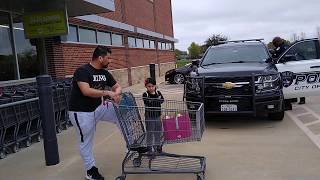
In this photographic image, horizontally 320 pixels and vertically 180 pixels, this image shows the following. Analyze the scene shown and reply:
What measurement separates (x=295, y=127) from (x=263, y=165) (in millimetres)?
3140

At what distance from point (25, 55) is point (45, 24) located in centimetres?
195

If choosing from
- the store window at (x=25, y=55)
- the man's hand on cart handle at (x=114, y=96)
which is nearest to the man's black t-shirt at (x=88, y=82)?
the man's hand on cart handle at (x=114, y=96)

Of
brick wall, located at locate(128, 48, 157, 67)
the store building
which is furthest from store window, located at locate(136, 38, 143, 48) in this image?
brick wall, located at locate(128, 48, 157, 67)

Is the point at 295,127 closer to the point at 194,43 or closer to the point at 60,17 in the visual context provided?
the point at 60,17

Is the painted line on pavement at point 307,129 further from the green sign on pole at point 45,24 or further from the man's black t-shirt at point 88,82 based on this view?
the green sign on pole at point 45,24

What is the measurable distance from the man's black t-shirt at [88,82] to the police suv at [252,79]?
375cm

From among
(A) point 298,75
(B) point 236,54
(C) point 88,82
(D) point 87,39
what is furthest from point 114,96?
(D) point 87,39

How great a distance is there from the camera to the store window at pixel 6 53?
12.8m

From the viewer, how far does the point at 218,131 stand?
9.35 meters

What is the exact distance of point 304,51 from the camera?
11273 millimetres

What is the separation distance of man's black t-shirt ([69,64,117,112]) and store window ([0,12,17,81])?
24.2 ft

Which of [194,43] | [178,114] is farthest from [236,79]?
[194,43]

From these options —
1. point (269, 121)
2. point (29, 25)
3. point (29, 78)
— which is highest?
point (29, 25)

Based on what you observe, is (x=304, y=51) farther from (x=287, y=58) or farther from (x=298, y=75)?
(x=298, y=75)
